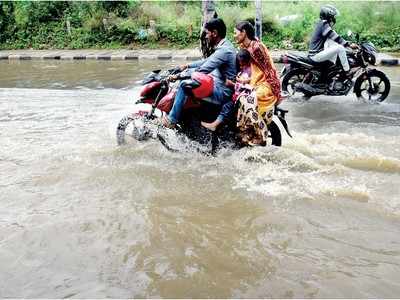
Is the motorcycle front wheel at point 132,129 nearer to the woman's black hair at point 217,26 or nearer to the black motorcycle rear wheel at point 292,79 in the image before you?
the woman's black hair at point 217,26

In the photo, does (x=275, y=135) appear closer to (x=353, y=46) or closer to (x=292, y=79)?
(x=292, y=79)

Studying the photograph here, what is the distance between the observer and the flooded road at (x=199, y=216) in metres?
3.62

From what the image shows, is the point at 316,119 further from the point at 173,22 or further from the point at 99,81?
the point at 173,22

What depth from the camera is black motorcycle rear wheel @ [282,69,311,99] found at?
31.3 ft

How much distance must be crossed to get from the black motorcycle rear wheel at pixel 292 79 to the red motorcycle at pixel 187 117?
3401 mm

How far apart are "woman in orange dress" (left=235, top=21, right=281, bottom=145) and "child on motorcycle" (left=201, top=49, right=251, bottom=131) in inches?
2.2

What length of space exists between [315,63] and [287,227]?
219 inches

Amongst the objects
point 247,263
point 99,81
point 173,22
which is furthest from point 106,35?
point 247,263

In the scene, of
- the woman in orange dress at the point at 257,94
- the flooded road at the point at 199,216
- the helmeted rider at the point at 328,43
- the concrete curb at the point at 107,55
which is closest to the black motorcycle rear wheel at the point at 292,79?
the helmeted rider at the point at 328,43

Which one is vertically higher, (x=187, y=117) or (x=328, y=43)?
(x=328, y=43)

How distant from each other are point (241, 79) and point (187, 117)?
31.0 inches

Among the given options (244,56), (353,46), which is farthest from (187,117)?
(353,46)

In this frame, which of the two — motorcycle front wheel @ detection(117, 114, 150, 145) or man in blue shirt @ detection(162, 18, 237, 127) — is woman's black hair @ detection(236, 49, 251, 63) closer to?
man in blue shirt @ detection(162, 18, 237, 127)

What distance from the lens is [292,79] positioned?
32.1ft
